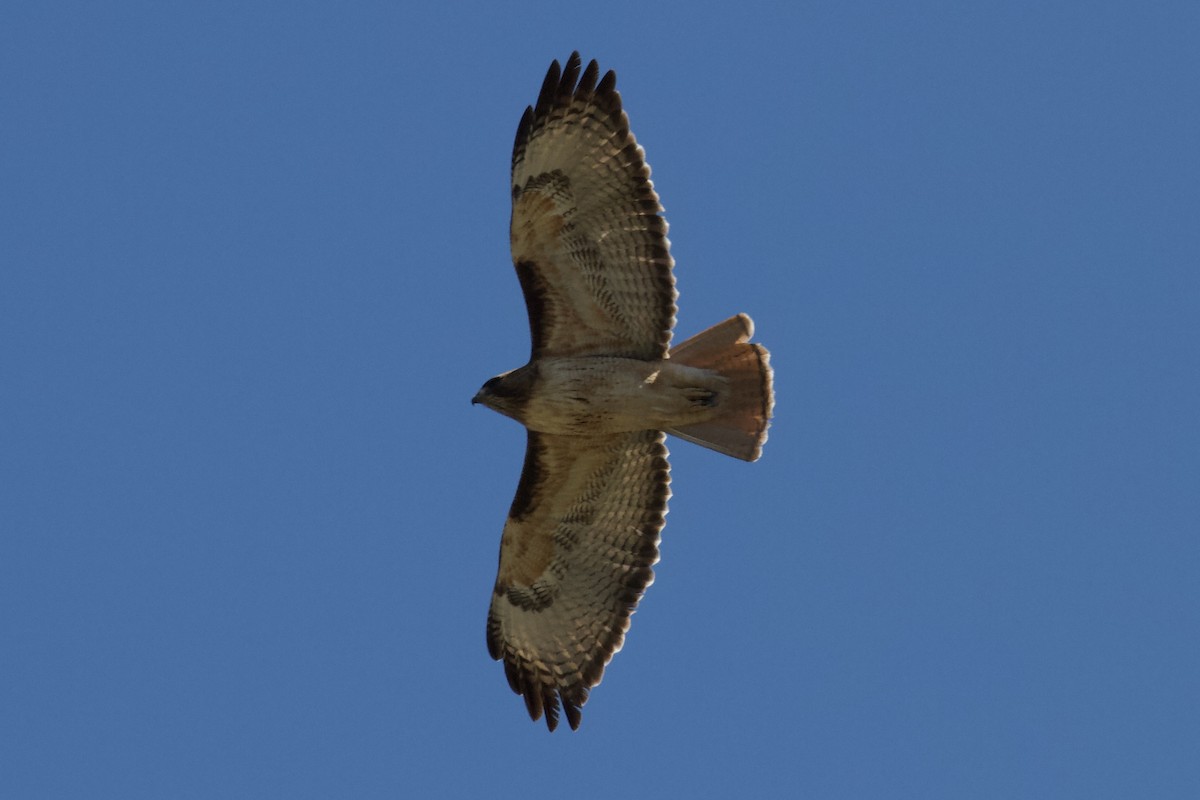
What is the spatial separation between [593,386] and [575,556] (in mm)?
1289

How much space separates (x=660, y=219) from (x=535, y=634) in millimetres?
2834

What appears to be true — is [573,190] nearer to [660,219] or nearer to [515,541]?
[660,219]

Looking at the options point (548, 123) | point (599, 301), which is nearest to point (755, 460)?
point (599, 301)

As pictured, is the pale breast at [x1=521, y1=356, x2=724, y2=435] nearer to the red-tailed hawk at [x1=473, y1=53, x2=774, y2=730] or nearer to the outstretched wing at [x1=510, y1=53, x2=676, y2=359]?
the red-tailed hawk at [x1=473, y1=53, x2=774, y2=730]

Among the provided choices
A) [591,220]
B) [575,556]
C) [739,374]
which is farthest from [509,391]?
[739,374]

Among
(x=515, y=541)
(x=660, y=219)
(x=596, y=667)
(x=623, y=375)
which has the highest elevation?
(x=660, y=219)

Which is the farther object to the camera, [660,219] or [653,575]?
[653,575]

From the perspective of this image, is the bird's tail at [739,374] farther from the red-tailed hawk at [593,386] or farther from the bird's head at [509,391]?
the bird's head at [509,391]

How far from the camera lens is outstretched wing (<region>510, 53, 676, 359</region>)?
35.7ft

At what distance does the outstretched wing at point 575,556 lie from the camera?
1157cm

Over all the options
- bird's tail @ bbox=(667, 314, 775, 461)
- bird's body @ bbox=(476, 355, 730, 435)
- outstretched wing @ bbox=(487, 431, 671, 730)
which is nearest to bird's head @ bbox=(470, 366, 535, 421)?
bird's body @ bbox=(476, 355, 730, 435)

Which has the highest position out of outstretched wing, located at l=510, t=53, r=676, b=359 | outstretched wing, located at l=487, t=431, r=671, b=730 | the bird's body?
outstretched wing, located at l=510, t=53, r=676, b=359

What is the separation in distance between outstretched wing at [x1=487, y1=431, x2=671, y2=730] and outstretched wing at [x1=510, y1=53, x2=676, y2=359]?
2.54 feet

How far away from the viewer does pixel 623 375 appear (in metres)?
11.1
